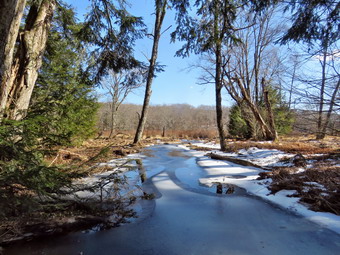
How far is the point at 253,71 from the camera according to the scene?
53.9 feet

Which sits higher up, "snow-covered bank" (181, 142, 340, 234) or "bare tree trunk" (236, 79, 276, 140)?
"bare tree trunk" (236, 79, 276, 140)

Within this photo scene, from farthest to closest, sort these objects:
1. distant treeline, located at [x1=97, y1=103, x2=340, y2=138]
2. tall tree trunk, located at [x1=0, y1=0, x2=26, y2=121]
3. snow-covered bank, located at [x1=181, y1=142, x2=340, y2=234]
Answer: distant treeline, located at [x1=97, y1=103, x2=340, y2=138], snow-covered bank, located at [x1=181, y1=142, x2=340, y2=234], tall tree trunk, located at [x1=0, y1=0, x2=26, y2=121]

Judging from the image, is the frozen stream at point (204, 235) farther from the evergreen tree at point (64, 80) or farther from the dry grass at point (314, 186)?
the evergreen tree at point (64, 80)

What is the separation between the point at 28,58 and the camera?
3.27 meters

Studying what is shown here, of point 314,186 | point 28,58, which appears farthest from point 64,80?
point 314,186

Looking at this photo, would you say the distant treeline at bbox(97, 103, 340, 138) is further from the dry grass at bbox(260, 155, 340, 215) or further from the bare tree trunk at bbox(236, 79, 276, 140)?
the bare tree trunk at bbox(236, 79, 276, 140)

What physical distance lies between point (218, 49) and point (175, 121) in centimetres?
4336

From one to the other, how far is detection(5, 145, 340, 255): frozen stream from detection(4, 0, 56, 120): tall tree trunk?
234 centimetres

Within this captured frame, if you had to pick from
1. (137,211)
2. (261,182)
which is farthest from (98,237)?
(261,182)

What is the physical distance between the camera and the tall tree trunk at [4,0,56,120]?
10.1ft

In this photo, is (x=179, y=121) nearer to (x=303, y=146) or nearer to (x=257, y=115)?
(x=257, y=115)

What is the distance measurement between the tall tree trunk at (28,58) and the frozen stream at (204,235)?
2.34 metres

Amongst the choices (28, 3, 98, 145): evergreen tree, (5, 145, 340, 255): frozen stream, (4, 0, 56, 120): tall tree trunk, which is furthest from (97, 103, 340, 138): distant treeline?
(4, 0, 56, 120): tall tree trunk

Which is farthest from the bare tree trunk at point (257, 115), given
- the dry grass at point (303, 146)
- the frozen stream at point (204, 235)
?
the frozen stream at point (204, 235)
